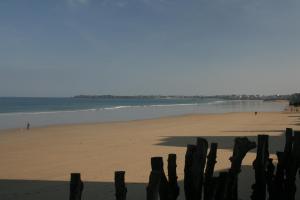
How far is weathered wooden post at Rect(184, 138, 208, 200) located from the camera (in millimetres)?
5641

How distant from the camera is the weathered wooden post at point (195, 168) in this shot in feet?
18.5

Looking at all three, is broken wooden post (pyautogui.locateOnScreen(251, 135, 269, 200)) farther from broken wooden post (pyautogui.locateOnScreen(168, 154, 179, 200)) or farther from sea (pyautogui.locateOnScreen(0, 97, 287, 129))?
sea (pyautogui.locateOnScreen(0, 97, 287, 129))

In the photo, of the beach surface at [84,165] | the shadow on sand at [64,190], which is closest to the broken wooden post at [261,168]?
the shadow on sand at [64,190]

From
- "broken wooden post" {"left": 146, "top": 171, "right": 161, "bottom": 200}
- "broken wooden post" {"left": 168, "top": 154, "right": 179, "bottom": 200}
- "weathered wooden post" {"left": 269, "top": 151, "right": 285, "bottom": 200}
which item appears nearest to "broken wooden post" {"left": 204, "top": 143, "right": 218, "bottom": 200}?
"broken wooden post" {"left": 168, "top": 154, "right": 179, "bottom": 200}

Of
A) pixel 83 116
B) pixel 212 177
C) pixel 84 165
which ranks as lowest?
pixel 83 116

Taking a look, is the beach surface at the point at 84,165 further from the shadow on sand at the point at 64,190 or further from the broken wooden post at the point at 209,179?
the broken wooden post at the point at 209,179

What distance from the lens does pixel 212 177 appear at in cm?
592

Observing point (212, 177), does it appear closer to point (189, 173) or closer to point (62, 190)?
point (189, 173)

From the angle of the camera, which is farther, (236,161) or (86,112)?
(86,112)

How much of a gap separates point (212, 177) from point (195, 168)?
1.30 feet

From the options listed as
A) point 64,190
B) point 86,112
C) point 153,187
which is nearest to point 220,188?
point 153,187

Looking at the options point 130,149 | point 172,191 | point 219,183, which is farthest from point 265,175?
point 130,149

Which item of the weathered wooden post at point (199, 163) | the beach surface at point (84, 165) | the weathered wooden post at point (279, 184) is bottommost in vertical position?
the beach surface at point (84, 165)

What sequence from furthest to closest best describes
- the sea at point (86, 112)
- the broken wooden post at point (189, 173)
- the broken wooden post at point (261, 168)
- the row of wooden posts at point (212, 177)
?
the sea at point (86, 112)
the broken wooden post at point (261, 168)
the broken wooden post at point (189, 173)
the row of wooden posts at point (212, 177)
